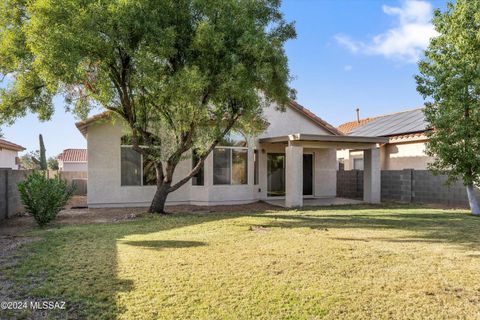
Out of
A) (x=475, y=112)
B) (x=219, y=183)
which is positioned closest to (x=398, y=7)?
(x=475, y=112)

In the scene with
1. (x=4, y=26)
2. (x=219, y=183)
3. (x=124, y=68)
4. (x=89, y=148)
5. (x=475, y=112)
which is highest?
(x=4, y=26)

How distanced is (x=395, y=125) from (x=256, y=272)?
2196 cm

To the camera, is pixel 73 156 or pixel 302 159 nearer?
pixel 302 159

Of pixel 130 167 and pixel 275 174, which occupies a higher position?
pixel 130 167

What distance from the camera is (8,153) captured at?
31234 millimetres

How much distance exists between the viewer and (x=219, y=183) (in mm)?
18828

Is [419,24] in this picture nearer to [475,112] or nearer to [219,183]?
[475,112]

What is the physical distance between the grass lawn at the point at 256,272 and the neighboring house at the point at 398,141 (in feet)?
35.9

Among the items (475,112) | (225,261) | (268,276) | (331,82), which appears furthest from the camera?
(331,82)

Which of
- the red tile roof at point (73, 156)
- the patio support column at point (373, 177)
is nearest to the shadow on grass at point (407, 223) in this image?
the patio support column at point (373, 177)

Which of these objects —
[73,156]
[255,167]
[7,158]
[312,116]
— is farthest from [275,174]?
[73,156]

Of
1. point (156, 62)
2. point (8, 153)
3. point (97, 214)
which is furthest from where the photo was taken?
point (8, 153)

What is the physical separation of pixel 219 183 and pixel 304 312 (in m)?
14.1

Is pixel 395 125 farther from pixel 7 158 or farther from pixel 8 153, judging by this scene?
pixel 8 153
